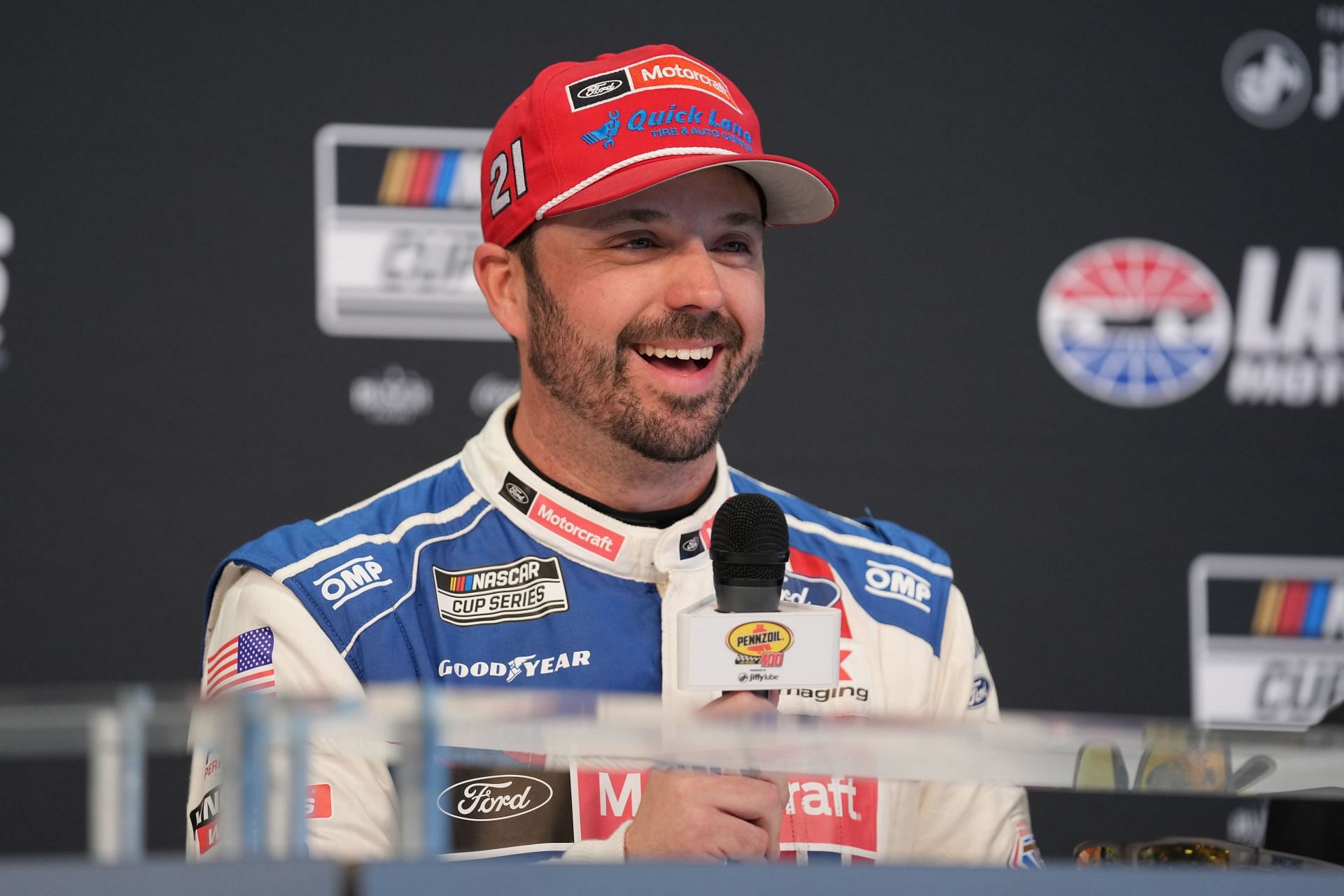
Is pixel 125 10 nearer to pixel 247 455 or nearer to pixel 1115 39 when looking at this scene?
pixel 247 455

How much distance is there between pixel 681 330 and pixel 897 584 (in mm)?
319

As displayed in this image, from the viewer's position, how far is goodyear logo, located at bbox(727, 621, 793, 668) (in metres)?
0.85

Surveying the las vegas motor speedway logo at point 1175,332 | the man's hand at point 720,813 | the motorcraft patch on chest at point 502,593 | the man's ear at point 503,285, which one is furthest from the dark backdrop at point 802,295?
the man's hand at point 720,813

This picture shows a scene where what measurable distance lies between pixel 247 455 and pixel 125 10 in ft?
2.11

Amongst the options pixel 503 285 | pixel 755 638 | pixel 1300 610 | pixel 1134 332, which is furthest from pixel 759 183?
pixel 1300 610

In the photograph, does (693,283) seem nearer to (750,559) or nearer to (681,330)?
(681,330)

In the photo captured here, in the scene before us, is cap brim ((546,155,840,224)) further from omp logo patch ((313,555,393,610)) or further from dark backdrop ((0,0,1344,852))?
dark backdrop ((0,0,1344,852))

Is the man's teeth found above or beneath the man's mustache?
beneath

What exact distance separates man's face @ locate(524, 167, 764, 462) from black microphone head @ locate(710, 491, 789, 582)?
9.6 inches

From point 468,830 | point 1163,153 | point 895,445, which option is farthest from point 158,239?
point 1163,153

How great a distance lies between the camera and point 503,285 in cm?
128

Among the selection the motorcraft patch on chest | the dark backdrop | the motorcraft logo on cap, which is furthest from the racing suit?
the dark backdrop

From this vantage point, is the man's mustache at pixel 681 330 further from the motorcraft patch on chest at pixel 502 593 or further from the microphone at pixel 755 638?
the microphone at pixel 755 638

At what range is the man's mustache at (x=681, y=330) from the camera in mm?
1150
